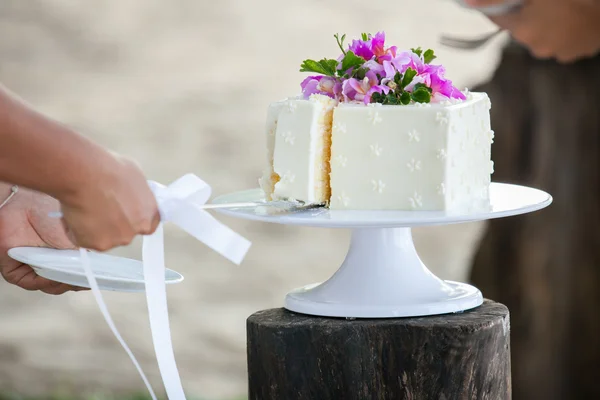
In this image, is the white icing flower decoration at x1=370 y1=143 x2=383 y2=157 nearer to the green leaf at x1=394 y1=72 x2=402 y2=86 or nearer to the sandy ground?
the green leaf at x1=394 y1=72 x2=402 y2=86

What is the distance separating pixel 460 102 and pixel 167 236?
4515 millimetres

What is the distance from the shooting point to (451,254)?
648cm

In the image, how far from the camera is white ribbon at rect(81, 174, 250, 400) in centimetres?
151

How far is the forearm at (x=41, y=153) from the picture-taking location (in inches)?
54.2

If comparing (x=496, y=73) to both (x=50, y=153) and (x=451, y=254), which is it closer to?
(x=50, y=153)

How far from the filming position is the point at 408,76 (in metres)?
1.96

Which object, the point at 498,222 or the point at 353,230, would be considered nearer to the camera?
the point at 353,230

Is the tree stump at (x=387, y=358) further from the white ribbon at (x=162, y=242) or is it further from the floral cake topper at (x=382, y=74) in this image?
the floral cake topper at (x=382, y=74)

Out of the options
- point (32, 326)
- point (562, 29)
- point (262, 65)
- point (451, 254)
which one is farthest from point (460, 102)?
point (262, 65)

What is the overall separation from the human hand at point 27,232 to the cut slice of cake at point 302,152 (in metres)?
0.43

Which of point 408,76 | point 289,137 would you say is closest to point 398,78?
point 408,76

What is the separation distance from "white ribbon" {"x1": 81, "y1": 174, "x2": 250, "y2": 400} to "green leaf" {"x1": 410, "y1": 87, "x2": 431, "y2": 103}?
1.90 ft

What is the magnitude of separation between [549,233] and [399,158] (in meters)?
1.60

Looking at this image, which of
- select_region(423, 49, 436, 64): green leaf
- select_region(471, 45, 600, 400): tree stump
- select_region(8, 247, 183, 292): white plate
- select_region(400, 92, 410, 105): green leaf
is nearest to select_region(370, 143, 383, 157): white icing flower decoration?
select_region(400, 92, 410, 105): green leaf
